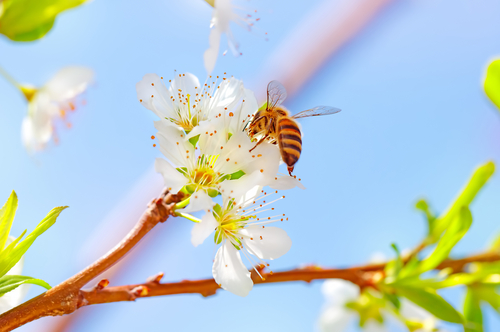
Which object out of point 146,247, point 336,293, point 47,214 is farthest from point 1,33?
point 146,247

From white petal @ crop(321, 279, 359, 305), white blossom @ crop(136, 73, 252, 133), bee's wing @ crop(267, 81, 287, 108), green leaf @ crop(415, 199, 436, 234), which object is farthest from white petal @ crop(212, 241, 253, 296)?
white petal @ crop(321, 279, 359, 305)

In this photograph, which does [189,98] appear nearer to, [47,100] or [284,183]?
[284,183]

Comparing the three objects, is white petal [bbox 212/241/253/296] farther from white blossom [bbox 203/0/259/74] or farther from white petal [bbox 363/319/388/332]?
white petal [bbox 363/319/388/332]

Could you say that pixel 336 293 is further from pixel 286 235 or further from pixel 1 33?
pixel 1 33

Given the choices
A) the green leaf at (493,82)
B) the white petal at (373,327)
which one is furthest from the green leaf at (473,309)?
the green leaf at (493,82)

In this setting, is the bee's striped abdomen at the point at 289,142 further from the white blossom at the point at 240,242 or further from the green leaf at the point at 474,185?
the green leaf at the point at 474,185

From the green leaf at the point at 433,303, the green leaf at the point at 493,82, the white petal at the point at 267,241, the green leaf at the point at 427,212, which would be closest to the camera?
the white petal at the point at 267,241

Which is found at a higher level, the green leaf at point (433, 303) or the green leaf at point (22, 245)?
the green leaf at point (22, 245)
